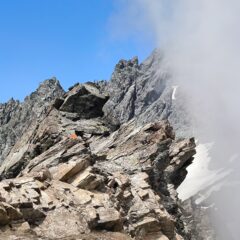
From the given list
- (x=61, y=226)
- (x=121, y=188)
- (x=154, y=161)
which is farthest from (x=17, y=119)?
(x=61, y=226)

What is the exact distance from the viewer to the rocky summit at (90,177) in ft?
88.6

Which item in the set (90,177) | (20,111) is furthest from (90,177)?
(20,111)

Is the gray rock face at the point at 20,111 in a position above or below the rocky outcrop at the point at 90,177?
above

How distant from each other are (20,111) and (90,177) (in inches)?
4988

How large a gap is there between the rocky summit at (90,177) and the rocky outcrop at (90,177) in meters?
0.05

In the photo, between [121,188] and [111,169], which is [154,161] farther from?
[121,188]

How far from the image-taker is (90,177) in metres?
35.0

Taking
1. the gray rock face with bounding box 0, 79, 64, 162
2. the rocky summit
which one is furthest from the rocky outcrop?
the gray rock face with bounding box 0, 79, 64, 162

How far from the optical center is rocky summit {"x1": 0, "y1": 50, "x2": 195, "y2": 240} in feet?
88.6

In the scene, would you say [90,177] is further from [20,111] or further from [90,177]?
[20,111]

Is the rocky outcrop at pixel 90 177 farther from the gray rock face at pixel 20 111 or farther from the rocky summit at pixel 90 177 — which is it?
the gray rock face at pixel 20 111

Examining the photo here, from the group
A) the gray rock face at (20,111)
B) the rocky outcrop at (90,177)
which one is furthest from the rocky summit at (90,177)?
the gray rock face at (20,111)

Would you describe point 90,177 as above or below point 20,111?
below

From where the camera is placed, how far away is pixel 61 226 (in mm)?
26766
